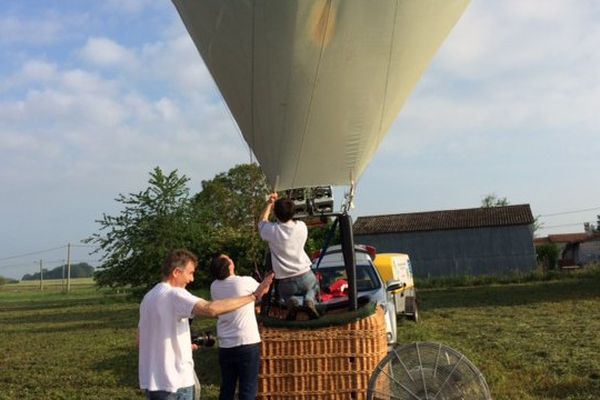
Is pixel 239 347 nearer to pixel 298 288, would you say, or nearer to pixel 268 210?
pixel 298 288

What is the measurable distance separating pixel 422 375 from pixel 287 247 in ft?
4.92

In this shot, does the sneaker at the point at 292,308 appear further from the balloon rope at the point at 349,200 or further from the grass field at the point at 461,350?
the grass field at the point at 461,350

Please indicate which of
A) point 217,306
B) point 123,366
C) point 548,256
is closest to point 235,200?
point 548,256

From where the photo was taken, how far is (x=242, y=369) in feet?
17.3

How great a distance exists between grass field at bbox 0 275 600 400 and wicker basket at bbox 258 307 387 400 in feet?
8.22

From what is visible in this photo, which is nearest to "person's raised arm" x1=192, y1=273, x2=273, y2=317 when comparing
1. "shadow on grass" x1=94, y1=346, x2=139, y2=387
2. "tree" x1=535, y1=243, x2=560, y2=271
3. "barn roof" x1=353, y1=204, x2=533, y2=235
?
"shadow on grass" x1=94, y1=346, x2=139, y2=387

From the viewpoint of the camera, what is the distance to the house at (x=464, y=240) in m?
41.5

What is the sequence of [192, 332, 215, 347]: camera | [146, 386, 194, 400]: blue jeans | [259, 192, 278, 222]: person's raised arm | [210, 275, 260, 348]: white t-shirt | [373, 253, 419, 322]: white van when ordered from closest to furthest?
1. [146, 386, 194, 400]: blue jeans
2. [192, 332, 215, 347]: camera
3. [210, 275, 260, 348]: white t-shirt
4. [259, 192, 278, 222]: person's raised arm
5. [373, 253, 419, 322]: white van

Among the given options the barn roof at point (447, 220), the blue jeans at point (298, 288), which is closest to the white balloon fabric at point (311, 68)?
the blue jeans at point (298, 288)

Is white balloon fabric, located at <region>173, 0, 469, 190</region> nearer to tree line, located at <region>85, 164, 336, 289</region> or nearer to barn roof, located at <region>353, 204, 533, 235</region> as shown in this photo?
tree line, located at <region>85, 164, 336, 289</region>

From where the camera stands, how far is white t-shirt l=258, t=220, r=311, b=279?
5582 millimetres

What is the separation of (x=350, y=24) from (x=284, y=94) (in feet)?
3.03

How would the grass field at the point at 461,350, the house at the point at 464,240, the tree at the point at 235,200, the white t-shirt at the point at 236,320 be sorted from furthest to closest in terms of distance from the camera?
the house at the point at 464,240 < the tree at the point at 235,200 < the grass field at the point at 461,350 < the white t-shirt at the point at 236,320

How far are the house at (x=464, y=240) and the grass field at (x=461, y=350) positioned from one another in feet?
71.5
